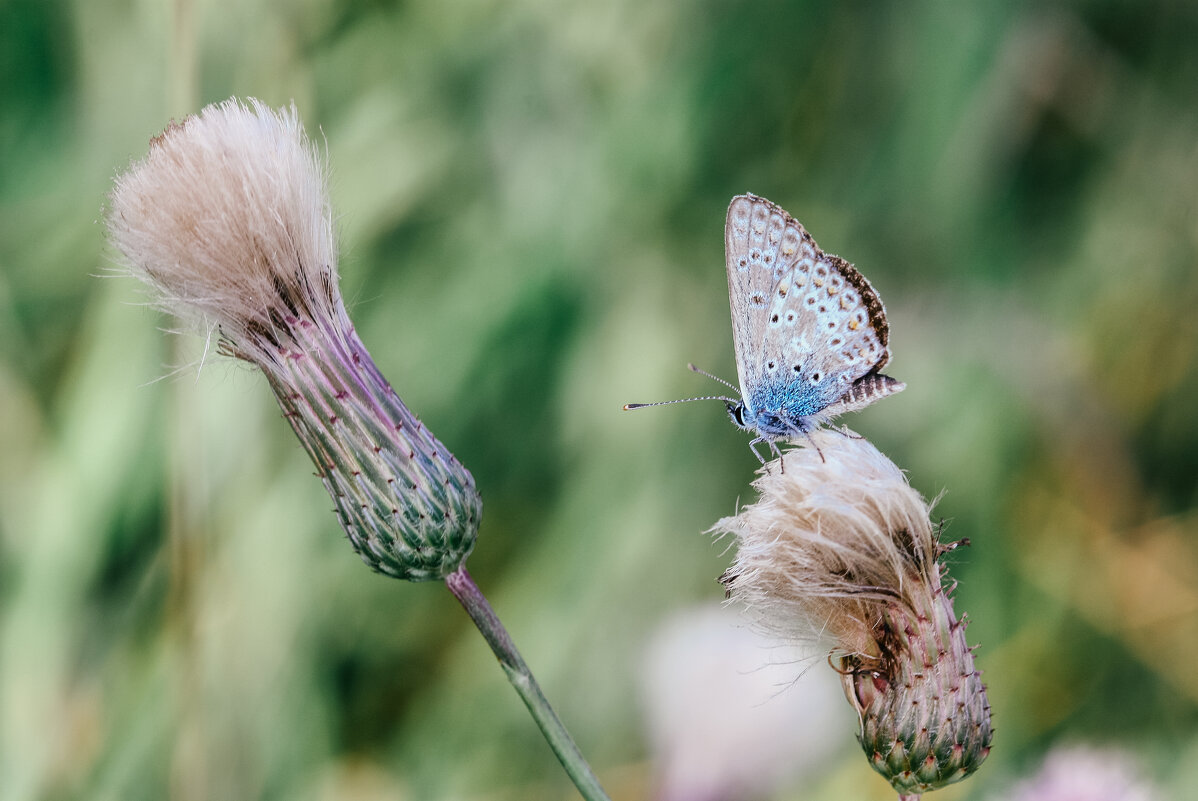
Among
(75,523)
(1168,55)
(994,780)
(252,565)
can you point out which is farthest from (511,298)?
(1168,55)

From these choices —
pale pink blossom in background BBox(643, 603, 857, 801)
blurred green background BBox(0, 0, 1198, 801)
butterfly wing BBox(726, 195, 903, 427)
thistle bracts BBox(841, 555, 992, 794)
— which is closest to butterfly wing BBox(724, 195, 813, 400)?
butterfly wing BBox(726, 195, 903, 427)

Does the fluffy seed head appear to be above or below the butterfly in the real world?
above

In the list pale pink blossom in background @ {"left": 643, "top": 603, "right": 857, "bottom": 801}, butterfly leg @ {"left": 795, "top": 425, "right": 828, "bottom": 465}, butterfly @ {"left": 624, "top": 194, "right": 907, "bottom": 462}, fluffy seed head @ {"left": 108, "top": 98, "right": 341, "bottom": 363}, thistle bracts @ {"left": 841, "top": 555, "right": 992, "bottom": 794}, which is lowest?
pale pink blossom in background @ {"left": 643, "top": 603, "right": 857, "bottom": 801}

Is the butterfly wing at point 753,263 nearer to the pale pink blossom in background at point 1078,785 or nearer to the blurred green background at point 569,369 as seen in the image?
the pale pink blossom in background at point 1078,785

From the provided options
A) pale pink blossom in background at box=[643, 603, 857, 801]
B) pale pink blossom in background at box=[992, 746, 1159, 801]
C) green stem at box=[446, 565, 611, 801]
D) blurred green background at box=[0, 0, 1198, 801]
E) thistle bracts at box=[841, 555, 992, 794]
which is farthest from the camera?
blurred green background at box=[0, 0, 1198, 801]

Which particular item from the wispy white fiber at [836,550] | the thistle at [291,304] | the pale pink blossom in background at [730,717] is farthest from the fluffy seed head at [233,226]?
the pale pink blossom in background at [730,717]

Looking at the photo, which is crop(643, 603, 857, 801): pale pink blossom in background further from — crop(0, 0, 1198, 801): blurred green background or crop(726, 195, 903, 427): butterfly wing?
crop(726, 195, 903, 427): butterfly wing

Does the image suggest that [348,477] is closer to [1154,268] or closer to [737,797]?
[737,797]
